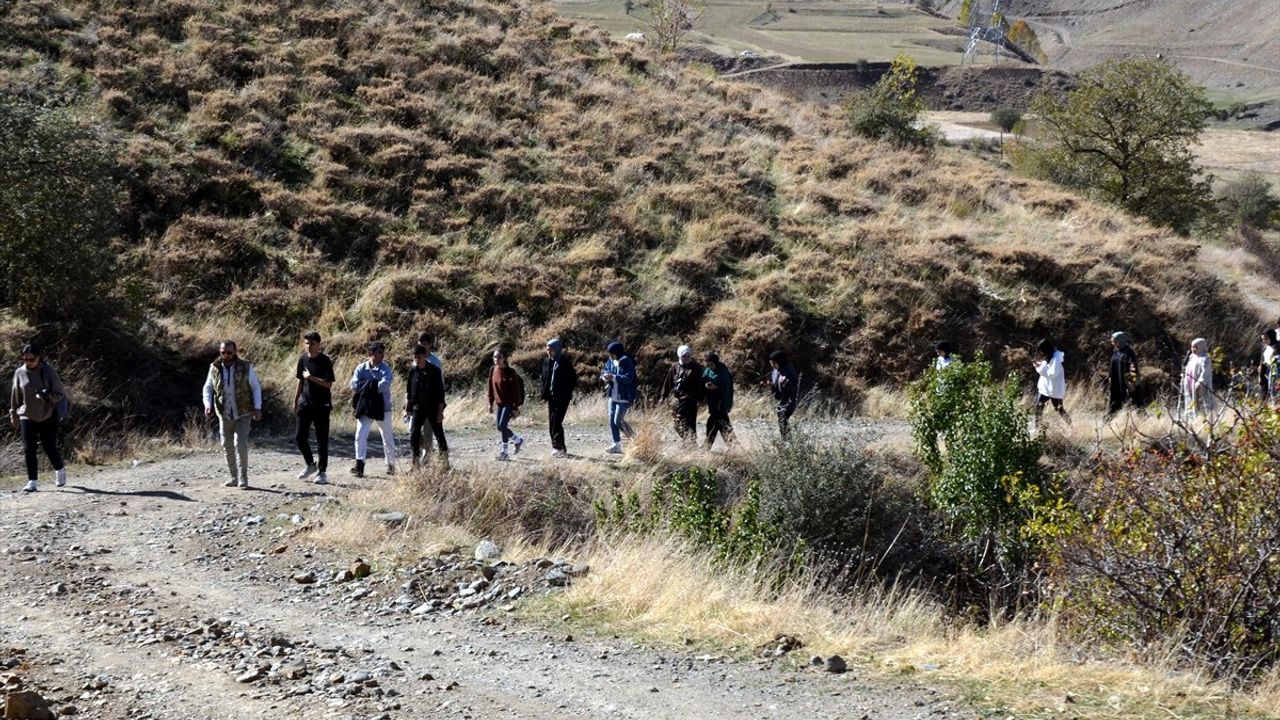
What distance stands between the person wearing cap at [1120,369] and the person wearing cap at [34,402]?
13.8 m

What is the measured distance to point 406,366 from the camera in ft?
65.4

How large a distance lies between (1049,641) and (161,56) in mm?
28569

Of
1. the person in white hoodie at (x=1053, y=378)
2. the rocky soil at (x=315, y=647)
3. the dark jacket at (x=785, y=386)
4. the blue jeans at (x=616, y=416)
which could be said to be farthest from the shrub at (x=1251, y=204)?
the rocky soil at (x=315, y=647)

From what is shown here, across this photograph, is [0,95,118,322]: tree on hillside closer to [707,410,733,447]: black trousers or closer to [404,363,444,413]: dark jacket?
[404,363,444,413]: dark jacket

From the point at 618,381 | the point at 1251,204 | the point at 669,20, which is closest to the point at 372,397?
the point at 618,381

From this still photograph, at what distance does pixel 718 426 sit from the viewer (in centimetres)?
1512

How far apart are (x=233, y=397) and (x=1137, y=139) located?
3258 cm

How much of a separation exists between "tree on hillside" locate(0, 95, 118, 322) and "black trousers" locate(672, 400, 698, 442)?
935 centimetres

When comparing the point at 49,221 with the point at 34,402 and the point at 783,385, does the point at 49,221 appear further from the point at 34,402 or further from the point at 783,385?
the point at 783,385

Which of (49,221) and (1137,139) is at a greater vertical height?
(1137,139)

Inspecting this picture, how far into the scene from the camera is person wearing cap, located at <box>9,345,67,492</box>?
12.4 metres

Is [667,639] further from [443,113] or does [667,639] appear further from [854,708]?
[443,113]

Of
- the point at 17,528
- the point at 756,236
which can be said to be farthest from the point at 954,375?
the point at 756,236

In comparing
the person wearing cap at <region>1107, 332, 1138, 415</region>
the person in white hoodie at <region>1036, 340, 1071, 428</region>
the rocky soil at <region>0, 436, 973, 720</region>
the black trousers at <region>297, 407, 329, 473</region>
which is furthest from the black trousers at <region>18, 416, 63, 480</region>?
the person wearing cap at <region>1107, 332, 1138, 415</region>
